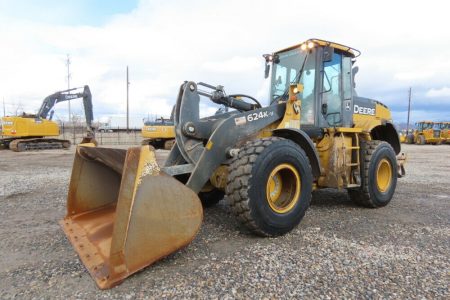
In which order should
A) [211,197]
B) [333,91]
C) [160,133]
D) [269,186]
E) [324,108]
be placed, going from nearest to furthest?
1. [269,186]
2. [211,197]
3. [324,108]
4. [333,91]
5. [160,133]

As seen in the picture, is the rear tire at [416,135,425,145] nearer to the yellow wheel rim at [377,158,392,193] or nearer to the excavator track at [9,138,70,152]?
the excavator track at [9,138,70,152]

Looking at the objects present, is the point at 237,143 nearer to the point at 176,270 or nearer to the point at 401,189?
the point at 176,270

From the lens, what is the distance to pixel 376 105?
21.9ft

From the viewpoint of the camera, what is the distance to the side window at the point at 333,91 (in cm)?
562

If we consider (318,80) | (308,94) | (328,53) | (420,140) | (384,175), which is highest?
(328,53)

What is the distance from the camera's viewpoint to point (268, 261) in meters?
3.39

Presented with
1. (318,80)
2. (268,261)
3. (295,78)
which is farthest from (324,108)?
(268,261)

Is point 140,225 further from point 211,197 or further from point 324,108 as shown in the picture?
point 324,108

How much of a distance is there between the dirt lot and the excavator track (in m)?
17.3

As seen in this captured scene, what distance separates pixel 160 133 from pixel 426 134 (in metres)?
27.3

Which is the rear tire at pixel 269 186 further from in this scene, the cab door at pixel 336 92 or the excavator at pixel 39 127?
the excavator at pixel 39 127

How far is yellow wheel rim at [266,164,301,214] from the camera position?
417 centimetres

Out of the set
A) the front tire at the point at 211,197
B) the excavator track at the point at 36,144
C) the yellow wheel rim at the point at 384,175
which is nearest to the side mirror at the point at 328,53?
the yellow wheel rim at the point at 384,175

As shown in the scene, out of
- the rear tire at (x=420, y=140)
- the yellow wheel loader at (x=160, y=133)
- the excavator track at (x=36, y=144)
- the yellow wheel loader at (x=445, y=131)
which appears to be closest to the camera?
the yellow wheel loader at (x=160, y=133)
